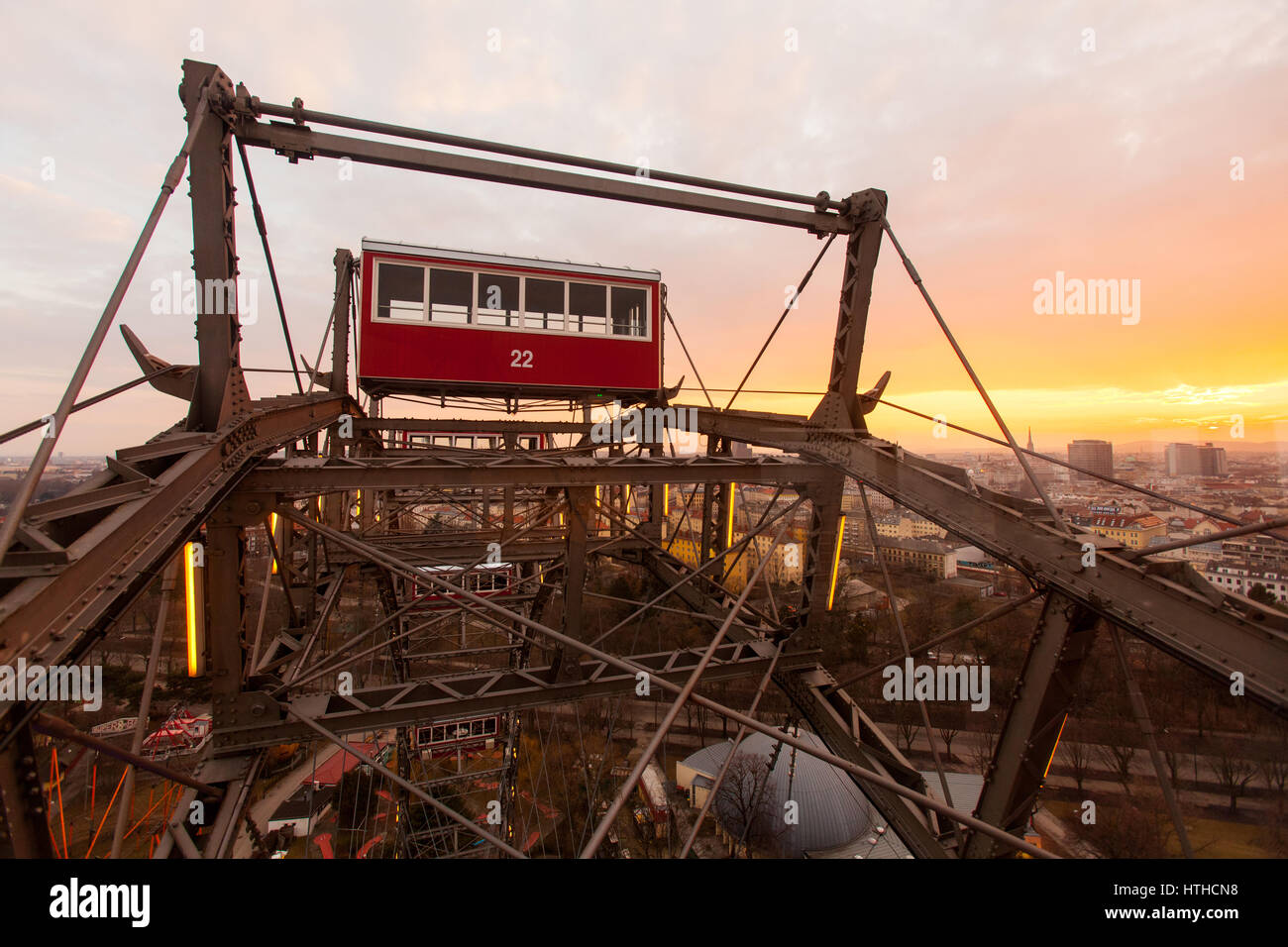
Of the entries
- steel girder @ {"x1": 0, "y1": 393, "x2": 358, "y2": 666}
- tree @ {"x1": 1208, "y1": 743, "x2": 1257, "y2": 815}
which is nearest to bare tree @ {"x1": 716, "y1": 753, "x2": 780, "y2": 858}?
tree @ {"x1": 1208, "y1": 743, "x2": 1257, "y2": 815}

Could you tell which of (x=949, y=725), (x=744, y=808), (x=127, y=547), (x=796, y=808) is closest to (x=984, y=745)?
(x=949, y=725)

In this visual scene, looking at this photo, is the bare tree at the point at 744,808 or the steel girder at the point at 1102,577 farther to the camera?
the bare tree at the point at 744,808

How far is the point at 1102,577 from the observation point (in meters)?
3.76

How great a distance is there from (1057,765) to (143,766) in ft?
130

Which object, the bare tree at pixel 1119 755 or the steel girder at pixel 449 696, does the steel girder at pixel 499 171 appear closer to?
the steel girder at pixel 449 696

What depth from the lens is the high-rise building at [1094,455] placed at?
16219 millimetres

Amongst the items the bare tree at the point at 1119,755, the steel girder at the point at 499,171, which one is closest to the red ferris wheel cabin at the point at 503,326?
the steel girder at the point at 499,171

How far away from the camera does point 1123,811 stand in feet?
82.6

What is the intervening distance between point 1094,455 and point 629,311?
56.4 feet

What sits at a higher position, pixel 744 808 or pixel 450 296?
pixel 450 296

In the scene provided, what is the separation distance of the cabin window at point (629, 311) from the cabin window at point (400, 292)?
3.52 m

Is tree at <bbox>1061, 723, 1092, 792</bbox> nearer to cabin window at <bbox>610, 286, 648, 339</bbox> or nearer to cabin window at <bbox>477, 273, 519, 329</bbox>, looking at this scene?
cabin window at <bbox>610, 286, 648, 339</bbox>

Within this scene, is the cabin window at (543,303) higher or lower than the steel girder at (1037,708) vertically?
higher

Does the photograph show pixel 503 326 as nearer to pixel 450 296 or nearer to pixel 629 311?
pixel 450 296
